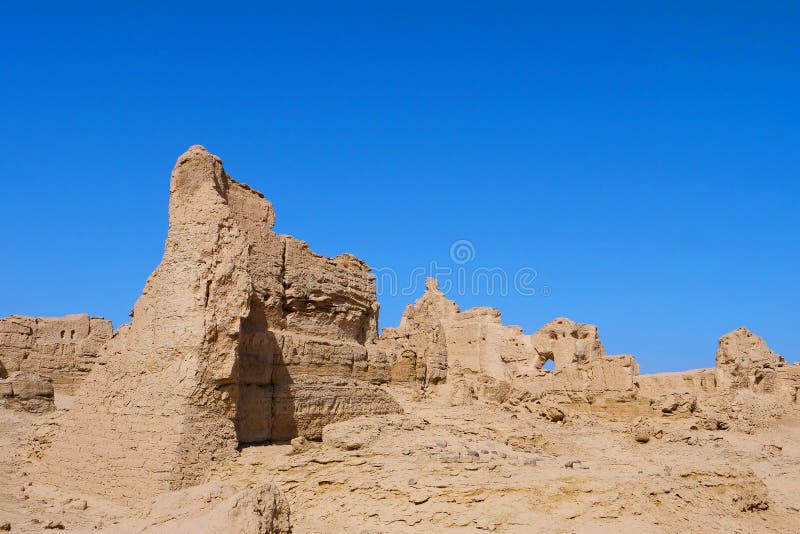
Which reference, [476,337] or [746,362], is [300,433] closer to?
[746,362]

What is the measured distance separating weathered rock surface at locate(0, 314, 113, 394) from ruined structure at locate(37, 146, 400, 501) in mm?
8306

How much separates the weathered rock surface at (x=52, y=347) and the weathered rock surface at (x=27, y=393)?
358 centimetres

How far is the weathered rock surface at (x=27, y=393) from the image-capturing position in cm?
1703

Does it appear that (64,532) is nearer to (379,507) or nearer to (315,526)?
(315,526)

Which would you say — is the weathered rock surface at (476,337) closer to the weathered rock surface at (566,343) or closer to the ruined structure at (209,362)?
the weathered rock surface at (566,343)

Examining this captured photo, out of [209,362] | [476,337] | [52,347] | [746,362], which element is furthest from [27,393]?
[746,362]

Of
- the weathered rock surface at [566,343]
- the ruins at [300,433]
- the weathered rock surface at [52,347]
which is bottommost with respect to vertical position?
the ruins at [300,433]

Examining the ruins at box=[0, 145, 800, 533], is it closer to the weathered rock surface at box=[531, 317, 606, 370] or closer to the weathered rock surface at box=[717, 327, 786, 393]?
the weathered rock surface at box=[717, 327, 786, 393]

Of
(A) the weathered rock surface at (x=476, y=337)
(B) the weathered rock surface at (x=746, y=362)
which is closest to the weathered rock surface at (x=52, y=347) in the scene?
(A) the weathered rock surface at (x=476, y=337)

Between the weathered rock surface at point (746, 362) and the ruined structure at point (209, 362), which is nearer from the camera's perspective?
→ the ruined structure at point (209, 362)

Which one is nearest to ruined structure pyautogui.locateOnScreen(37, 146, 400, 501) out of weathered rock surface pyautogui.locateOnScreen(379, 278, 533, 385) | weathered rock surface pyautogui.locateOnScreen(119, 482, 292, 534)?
weathered rock surface pyautogui.locateOnScreen(119, 482, 292, 534)

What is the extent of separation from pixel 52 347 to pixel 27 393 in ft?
15.1

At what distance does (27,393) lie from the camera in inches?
681

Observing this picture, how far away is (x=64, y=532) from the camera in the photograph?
31.8 ft
